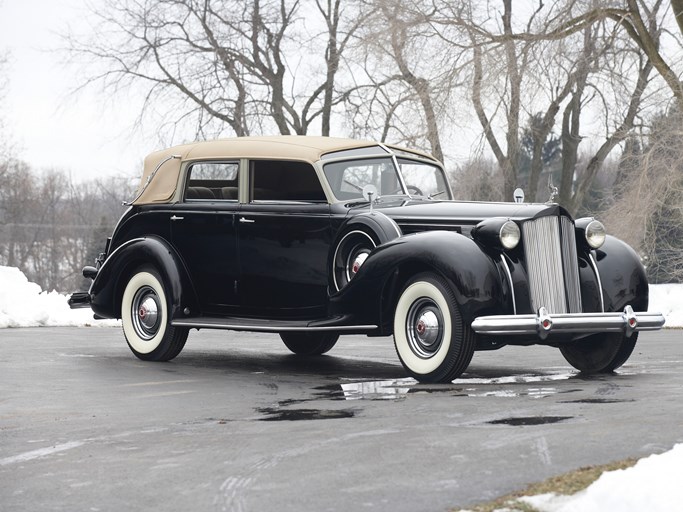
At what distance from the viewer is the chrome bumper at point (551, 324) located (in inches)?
330

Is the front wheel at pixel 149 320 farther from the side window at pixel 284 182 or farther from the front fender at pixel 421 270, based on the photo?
the front fender at pixel 421 270

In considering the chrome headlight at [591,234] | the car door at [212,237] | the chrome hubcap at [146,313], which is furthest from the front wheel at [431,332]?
the chrome hubcap at [146,313]

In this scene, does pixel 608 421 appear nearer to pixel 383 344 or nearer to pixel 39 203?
pixel 383 344

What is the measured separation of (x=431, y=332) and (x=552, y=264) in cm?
116

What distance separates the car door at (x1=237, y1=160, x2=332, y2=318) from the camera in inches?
400

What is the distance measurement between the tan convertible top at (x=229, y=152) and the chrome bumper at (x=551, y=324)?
9.44 ft

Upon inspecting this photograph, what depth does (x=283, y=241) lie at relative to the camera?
34.1 ft

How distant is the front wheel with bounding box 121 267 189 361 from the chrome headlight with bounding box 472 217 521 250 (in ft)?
11.7

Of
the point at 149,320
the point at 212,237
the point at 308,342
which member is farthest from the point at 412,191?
the point at 149,320

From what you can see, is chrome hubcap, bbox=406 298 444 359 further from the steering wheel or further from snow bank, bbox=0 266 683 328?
snow bank, bbox=0 266 683 328

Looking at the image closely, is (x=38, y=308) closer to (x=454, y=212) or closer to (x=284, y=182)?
(x=284, y=182)

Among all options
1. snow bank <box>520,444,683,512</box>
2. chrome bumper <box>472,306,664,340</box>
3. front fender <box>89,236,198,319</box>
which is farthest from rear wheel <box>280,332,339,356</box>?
snow bank <box>520,444,683,512</box>

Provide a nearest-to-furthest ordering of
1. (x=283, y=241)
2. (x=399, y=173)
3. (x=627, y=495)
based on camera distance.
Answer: (x=627, y=495) < (x=283, y=241) < (x=399, y=173)

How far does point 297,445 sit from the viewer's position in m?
6.12
